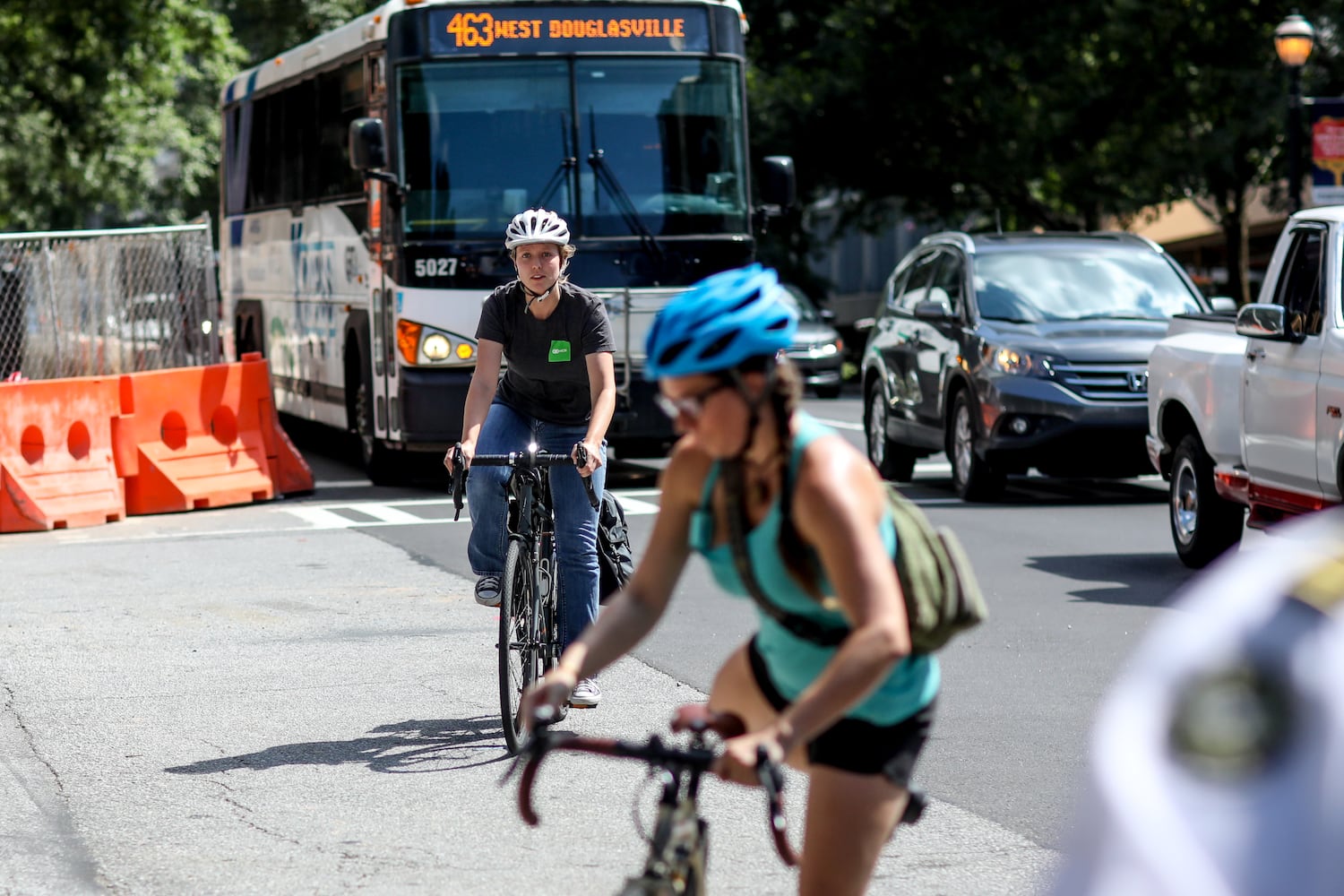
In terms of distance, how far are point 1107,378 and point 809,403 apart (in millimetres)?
13272

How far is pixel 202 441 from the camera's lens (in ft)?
48.4

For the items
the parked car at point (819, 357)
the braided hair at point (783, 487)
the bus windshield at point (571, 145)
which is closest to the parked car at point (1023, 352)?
the bus windshield at point (571, 145)

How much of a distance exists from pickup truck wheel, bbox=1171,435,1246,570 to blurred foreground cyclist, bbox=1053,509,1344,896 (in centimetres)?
871

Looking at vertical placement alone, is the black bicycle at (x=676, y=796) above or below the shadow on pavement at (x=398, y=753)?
above

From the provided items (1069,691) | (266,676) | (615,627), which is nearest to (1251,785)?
(615,627)

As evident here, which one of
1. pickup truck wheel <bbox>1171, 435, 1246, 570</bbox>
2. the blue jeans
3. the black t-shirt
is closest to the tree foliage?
pickup truck wheel <bbox>1171, 435, 1246, 570</bbox>

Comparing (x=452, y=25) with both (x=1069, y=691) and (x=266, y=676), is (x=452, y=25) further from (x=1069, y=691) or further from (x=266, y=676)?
(x=1069, y=691)

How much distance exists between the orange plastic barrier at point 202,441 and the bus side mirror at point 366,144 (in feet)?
6.46

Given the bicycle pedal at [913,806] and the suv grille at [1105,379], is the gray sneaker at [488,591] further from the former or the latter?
the suv grille at [1105,379]

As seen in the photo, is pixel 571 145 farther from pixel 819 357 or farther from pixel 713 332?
pixel 819 357

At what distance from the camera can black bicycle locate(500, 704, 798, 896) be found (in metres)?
2.90

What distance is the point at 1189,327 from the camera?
11.3 metres

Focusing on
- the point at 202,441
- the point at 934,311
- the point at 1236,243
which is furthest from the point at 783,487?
the point at 1236,243

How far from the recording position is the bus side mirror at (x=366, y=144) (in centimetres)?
1412
